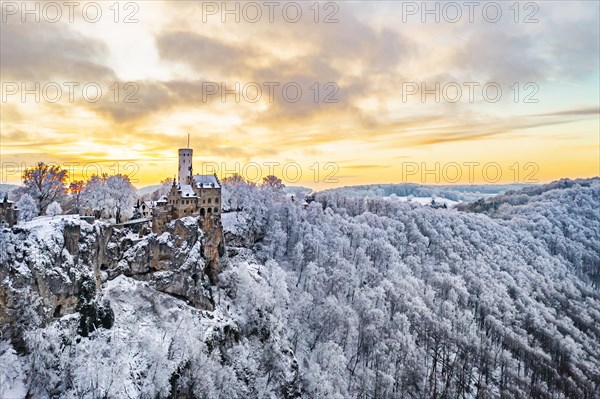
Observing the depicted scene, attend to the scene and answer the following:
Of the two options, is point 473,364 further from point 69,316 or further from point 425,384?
point 69,316

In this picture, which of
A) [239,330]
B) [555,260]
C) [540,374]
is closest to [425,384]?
[540,374]

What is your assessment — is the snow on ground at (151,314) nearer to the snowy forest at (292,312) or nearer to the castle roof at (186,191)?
the snowy forest at (292,312)

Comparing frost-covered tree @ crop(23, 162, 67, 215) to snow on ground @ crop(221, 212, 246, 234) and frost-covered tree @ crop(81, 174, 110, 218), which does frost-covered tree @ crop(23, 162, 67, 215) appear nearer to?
frost-covered tree @ crop(81, 174, 110, 218)

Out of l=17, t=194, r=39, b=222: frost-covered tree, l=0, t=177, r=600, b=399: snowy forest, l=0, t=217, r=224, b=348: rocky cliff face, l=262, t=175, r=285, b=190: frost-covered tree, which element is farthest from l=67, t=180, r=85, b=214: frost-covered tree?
l=262, t=175, r=285, b=190: frost-covered tree

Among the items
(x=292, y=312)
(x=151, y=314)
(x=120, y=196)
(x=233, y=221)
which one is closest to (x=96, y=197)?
(x=120, y=196)

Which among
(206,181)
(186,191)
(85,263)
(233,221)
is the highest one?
(206,181)

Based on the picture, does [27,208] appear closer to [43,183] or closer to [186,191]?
[43,183]
